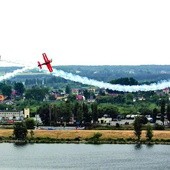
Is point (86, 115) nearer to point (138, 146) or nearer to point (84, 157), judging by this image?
point (138, 146)

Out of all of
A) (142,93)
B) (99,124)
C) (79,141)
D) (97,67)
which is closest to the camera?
(79,141)

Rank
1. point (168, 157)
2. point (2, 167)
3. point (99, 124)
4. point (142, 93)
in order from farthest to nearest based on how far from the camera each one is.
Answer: point (142, 93) < point (99, 124) < point (168, 157) < point (2, 167)

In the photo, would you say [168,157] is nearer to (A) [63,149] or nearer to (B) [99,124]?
(A) [63,149]

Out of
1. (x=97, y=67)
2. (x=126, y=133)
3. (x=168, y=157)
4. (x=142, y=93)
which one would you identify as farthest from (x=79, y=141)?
(x=97, y=67)

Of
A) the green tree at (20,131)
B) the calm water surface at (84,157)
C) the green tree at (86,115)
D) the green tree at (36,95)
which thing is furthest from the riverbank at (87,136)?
the green tree at (36,95)

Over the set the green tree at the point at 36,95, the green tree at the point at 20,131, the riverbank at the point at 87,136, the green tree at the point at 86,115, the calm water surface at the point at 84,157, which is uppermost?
the green tree at the point at 36,95

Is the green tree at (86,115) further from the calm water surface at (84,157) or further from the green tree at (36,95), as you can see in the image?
the green tree at (36,95)

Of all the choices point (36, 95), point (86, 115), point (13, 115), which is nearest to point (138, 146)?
point (86, 115)
